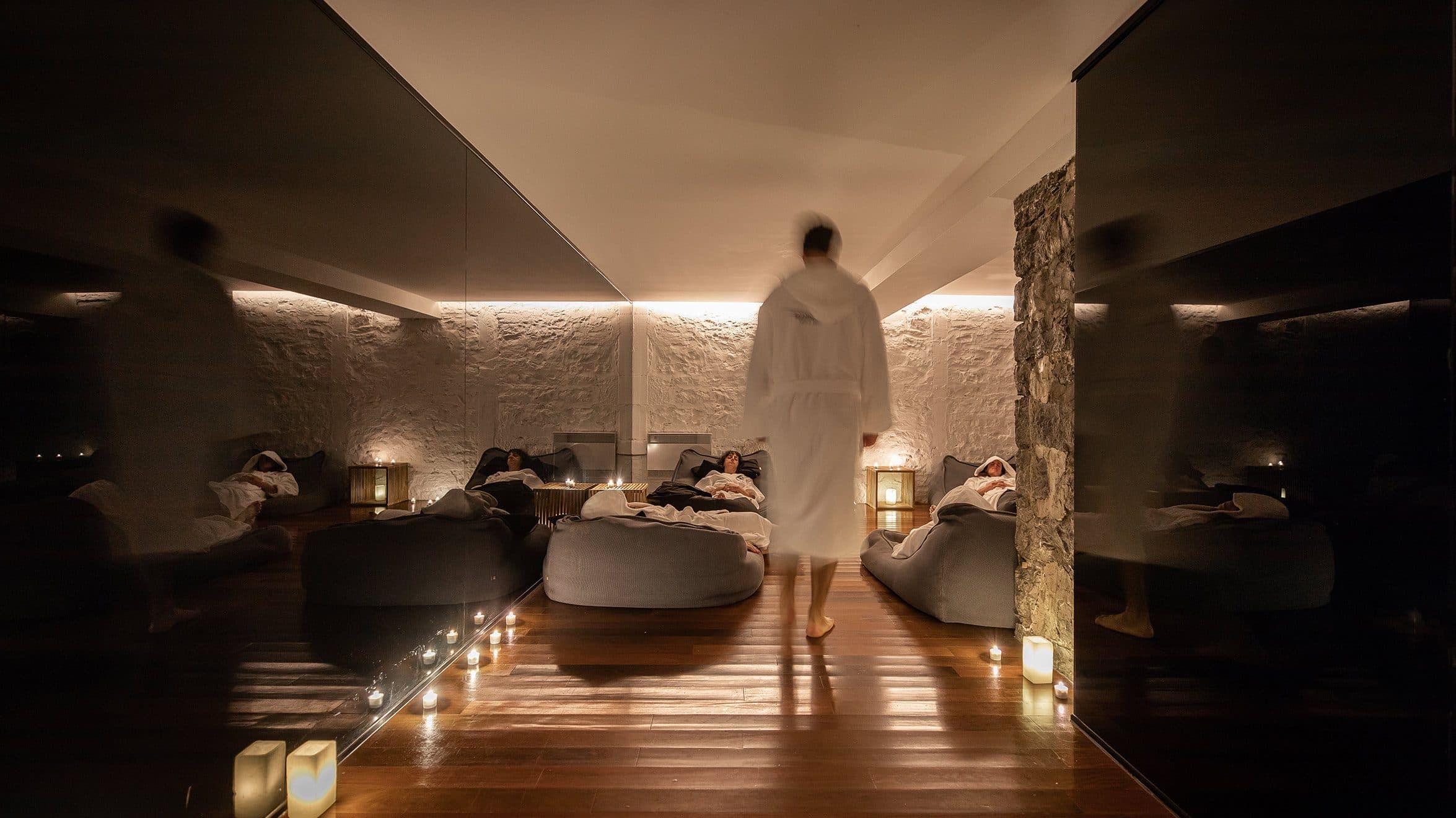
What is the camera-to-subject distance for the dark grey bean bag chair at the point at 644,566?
3.48 m

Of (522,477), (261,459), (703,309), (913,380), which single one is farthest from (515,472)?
(913,380)

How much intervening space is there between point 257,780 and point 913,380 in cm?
705

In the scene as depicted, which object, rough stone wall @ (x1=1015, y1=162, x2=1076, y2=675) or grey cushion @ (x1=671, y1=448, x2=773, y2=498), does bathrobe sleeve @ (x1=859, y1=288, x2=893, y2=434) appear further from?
grey cushion @ (x1=671, y1=448, x2=773, y2=498)

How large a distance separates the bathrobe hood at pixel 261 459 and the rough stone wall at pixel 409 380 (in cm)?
3

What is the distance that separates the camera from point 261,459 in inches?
63.1

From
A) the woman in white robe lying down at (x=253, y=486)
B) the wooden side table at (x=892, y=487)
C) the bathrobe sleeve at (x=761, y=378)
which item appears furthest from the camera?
the wooden side table at (x=892, y=487)

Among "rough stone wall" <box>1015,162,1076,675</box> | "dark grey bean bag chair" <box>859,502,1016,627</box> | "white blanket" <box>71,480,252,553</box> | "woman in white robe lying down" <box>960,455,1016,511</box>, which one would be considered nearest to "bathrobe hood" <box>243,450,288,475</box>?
"white blanket" <box>71,480,252,553</box>

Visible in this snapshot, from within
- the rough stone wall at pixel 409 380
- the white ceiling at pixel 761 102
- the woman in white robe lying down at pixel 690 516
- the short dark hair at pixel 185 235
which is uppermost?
the white ceiling at pixel 761 102

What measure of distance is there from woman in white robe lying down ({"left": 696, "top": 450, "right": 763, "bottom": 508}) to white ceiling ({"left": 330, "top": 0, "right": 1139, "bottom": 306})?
2.52 m

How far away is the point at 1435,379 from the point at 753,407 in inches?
82.4

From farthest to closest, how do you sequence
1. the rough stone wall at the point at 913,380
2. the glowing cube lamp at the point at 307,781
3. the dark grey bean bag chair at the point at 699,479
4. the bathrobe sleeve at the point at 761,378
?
the rough stone wall at the point at 913,380 → the dark grey bean bag chair at the point at 699,479 → the bathrobe sleeve at the point at 761,378 → the glowing cube lamp at the point at 307,781

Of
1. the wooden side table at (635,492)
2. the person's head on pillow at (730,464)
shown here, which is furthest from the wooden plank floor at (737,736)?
the person's head on pillow at (730,464)

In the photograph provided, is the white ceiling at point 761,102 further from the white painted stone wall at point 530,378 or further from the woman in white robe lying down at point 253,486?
the woman in white robe lying down at point 253,486

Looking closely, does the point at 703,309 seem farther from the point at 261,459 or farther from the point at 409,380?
the point at 261,459
